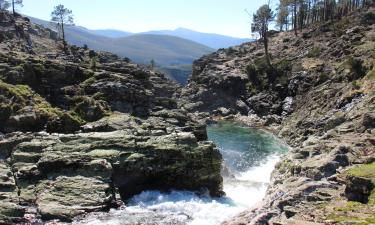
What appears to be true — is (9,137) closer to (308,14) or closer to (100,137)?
(100,137)

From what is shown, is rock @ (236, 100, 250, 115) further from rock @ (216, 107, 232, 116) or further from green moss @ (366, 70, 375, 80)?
green moss @ (366, 70, 375, 80)

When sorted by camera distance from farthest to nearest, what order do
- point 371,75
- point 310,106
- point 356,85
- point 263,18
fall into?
point 263,18 < point 310,106 < point 356,85 < point 371,75

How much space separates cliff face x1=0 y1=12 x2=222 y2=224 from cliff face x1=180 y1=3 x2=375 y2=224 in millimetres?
10758

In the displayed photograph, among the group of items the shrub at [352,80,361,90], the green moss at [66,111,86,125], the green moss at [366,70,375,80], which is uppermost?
the green moss at [366,70,375,80]

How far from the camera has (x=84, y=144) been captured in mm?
42500

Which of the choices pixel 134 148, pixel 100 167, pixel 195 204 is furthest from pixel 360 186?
pixel 134 148

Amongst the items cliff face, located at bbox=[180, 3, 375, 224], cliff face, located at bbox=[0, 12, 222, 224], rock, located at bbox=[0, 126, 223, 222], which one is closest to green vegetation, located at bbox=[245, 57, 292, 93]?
cliff face, located at bbox=[180, 3, 375, 224]

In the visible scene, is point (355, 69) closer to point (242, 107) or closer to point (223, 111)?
point (242, 107)

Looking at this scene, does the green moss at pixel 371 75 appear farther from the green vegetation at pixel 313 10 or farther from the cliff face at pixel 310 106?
the green vegetation at pixel 313 10

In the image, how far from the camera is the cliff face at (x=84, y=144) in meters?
35.8

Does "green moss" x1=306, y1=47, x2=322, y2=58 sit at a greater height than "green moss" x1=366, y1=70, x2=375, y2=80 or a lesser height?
greater

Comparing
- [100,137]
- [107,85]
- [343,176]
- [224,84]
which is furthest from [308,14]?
[343,176]

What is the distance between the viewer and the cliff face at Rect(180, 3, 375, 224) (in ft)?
76.1

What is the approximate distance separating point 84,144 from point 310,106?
60.3 m
